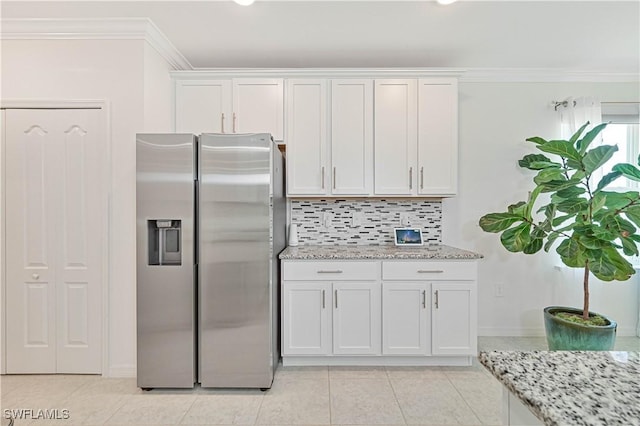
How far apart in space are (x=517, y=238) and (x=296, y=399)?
6.45 ft

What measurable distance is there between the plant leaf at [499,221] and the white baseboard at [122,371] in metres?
2.87

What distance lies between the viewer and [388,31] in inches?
96.9

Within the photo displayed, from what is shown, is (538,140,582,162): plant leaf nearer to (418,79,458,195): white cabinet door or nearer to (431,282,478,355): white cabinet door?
(418,79,458,195): white cabinet door

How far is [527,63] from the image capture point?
9.94ft

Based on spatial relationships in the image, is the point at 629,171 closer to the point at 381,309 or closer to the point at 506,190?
the point at 506,190

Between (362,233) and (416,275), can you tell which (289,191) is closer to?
(362,233)

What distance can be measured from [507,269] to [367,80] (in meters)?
2.27

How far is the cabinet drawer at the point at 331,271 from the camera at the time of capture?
102 inches

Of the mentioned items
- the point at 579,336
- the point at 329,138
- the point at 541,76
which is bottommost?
the point at 579,336

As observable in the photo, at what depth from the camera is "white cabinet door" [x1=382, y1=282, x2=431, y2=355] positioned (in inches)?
101

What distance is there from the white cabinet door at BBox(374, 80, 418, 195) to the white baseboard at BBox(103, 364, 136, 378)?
7.84ft


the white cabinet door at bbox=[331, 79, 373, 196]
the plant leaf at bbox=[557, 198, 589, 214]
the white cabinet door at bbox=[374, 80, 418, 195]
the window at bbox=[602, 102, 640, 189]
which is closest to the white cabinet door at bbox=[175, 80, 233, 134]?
the white cabinet door at bbox=[331, 79, 373, 196]

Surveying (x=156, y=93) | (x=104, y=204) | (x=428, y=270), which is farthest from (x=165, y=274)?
(x=428, y=270)

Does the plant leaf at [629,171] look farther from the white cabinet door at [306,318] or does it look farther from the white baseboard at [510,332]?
the white cabinet door at [306,318]
